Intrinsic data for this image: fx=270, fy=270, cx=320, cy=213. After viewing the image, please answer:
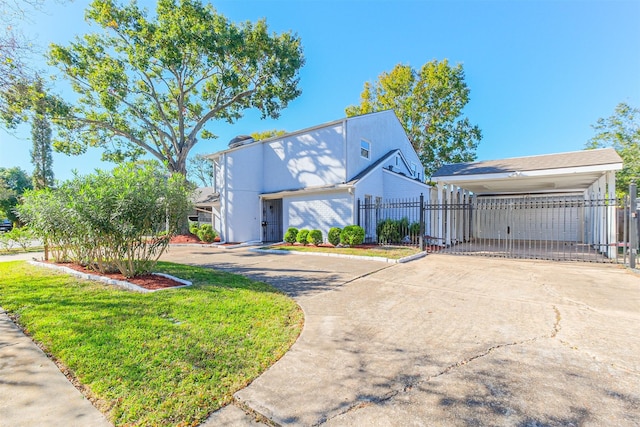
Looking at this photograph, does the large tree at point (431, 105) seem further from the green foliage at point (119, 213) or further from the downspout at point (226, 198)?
the green foliage at point (119, 213)

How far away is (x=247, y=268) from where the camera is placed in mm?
8711

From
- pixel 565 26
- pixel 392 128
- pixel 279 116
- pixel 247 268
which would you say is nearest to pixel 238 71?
pixel 279 116

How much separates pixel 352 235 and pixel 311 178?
4.61 meters

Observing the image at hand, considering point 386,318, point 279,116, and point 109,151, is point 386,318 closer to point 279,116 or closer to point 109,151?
point 279,116

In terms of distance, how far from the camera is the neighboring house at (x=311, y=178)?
46.2 ft

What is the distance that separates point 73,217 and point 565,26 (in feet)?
55.9

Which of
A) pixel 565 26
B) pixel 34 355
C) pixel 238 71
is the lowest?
pixel 34 355

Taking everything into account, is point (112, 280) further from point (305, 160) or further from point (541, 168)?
point (541, 168)

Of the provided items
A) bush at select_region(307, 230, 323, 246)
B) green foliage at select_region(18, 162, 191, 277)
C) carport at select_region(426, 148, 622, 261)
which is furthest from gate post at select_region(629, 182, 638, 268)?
green foliage at select_region(18, 162, 191, 277)

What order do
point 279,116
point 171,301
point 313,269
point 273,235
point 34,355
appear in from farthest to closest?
1. point 279,116
2. point 273,235
3. point 313,269
4. point 171,301
5. point 34,355

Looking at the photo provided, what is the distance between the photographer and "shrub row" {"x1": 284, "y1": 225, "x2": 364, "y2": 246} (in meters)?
12.4

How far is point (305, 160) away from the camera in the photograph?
1550 cm

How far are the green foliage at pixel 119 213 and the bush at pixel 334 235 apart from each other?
721cm

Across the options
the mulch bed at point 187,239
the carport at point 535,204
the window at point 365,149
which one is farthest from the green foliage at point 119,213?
the window at point 365,149
